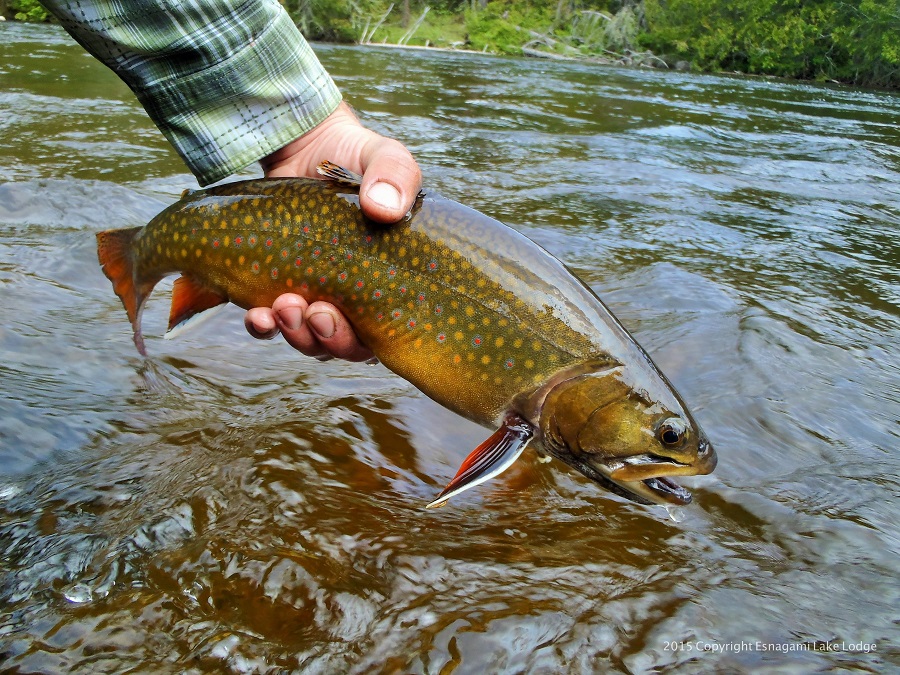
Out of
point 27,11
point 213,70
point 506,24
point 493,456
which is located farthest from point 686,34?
point 493,456

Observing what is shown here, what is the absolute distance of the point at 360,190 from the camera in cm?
232

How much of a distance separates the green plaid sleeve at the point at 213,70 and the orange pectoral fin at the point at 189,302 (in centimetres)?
54

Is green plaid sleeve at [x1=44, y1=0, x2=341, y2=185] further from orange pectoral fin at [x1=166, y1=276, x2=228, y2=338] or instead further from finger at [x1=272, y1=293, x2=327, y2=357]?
finger at [x1=272, y1=293, x2=327, y2=357]

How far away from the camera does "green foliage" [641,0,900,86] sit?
3334 centimetres

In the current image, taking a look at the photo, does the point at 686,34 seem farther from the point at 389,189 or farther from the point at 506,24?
the point at 389,189

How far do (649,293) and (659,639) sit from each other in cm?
312

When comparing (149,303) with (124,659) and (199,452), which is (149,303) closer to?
(199,452)

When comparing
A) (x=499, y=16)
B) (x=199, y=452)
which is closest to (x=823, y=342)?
(x=199, y=452)

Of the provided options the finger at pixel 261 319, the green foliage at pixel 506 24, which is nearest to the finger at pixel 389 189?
the finger at pixel 261 319

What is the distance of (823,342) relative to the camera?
4.10 meters

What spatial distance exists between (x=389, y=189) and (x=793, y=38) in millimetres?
40823

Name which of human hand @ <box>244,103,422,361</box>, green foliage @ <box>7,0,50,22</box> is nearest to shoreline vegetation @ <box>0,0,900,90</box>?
green foliage @ <box>7,0,50,22</box>

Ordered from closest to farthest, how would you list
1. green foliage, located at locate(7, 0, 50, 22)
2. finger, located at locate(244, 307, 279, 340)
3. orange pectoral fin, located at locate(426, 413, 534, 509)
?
1. orange pectoral fin, located at locate(426, 413, 534, 509)
2. finger, located at locate(244, 307, 279, 340)
3. green foliage, located at locate(7, 0, 50, 22)

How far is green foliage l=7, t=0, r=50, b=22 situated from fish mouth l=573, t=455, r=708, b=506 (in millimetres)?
39295
